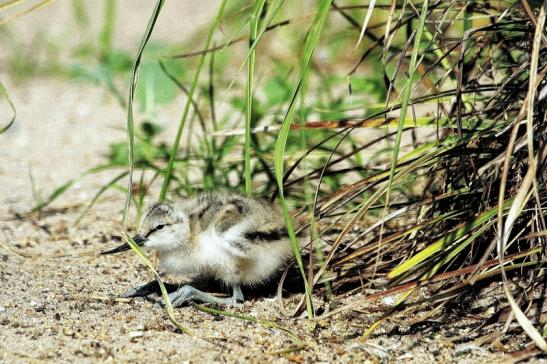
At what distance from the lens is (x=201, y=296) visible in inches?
106

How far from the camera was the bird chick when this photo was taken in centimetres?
267

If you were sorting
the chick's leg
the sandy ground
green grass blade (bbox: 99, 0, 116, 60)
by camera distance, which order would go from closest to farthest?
the sandy ground → the chick's leg → green grass blade (bbox: 99, 0, 116, 60)

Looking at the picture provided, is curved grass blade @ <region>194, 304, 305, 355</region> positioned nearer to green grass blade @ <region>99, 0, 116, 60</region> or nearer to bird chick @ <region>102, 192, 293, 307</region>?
bird chick @ <region>102, 192, 293, 307</region>

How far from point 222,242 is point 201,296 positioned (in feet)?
0.58

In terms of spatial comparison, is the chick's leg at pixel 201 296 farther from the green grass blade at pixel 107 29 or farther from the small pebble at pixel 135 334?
the green grass blade at pixel 107 29

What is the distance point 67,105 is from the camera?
5652 millimetres

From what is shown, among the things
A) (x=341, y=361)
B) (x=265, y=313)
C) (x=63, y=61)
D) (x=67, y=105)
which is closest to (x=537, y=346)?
(x=341, y=361)

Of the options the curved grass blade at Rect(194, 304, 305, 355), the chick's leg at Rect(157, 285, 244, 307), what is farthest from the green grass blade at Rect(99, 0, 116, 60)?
the curved grass blade at Rect(194, 304, 305, 355)

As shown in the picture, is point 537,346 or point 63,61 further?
point 63,61

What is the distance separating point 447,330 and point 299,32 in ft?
13.1

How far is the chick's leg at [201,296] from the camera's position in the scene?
2.66m

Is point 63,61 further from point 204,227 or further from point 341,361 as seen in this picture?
point 341,361

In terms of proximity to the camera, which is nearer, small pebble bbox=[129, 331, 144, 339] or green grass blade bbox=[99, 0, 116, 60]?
small pebble bbox=[129, 331, 144, 339]

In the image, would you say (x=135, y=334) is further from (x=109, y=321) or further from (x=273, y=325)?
(x=273, y=325)
